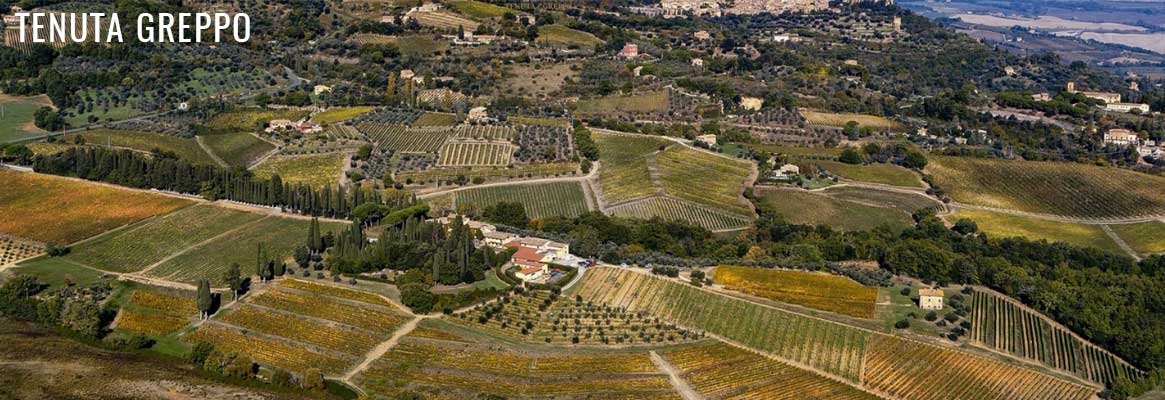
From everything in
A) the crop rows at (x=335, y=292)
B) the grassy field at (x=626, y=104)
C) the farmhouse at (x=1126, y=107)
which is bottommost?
the crop rows at (x=335, y=292)

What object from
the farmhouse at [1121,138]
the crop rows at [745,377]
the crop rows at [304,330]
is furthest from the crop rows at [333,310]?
the farmhouse at [1121,138]

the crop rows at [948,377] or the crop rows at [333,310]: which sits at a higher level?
the crop rows at [948,377]

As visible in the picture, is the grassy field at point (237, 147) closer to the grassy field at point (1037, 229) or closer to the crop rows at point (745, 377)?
the crop rows at point (745, 377)

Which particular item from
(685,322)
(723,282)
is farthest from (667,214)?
(685,322)

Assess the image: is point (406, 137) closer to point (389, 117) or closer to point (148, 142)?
point (389, 117)

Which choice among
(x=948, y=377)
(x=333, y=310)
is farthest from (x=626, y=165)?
(x=948, y=377)
